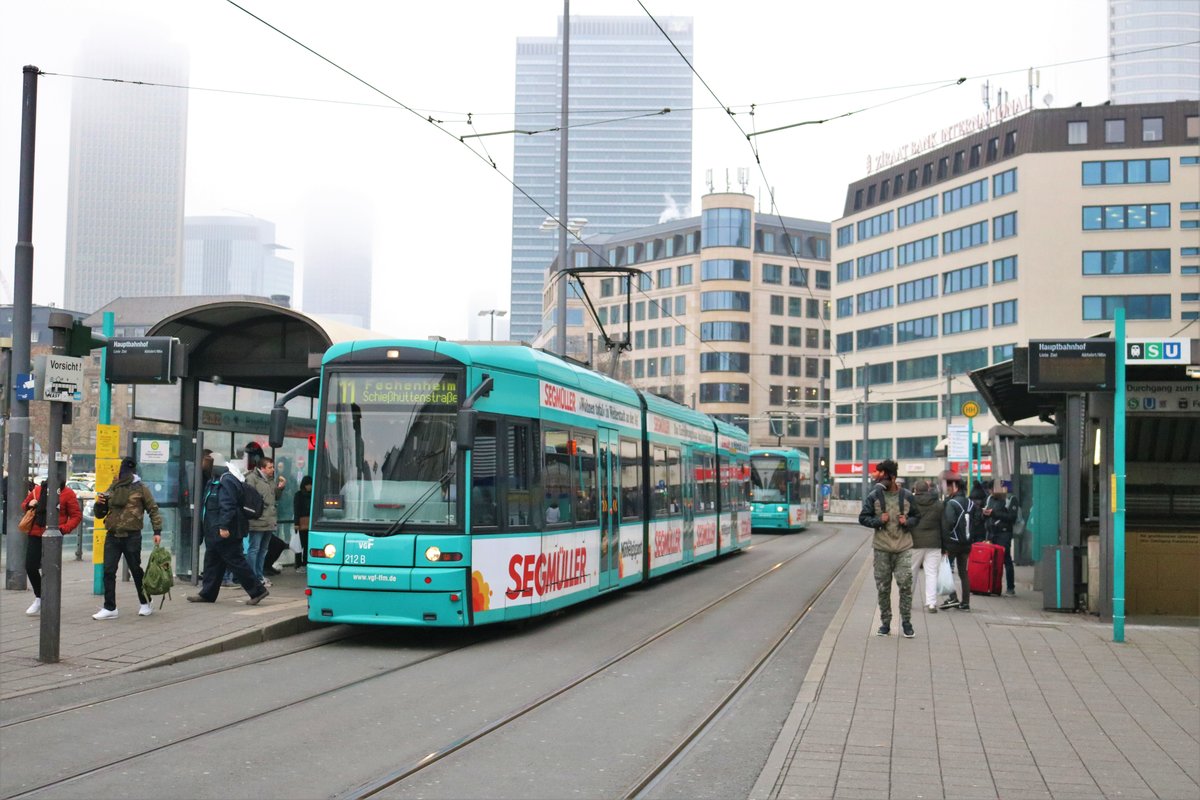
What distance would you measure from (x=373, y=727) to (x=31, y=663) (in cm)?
385

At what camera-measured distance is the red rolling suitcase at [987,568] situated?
1864 cm

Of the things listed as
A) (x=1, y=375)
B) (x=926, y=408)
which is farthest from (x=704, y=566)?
(x=926, y=408)

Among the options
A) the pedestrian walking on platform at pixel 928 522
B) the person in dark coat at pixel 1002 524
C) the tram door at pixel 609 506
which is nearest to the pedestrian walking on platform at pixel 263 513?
the tram door at pixel 609 506

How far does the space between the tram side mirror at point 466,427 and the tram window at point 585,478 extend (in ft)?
11.9

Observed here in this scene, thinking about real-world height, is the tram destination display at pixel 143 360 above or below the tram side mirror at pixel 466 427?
above

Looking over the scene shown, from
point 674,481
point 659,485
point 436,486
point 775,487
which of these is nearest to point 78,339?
point 436,486

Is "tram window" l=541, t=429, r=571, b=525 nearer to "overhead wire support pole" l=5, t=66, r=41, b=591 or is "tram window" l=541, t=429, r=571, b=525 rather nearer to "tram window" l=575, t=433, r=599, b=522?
"tram window" l=575, t=433, r=599, b=522

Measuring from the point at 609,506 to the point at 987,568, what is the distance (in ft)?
20.2

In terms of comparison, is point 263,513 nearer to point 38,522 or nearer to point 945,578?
point 38,522

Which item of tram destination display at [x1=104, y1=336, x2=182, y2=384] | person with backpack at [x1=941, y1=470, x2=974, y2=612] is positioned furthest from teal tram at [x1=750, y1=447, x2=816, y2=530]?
tram destination display at [x1=104, y1=336, x2=182, y2=384]

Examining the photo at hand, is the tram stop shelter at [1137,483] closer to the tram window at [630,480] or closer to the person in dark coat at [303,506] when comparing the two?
the tram window at [630,480]

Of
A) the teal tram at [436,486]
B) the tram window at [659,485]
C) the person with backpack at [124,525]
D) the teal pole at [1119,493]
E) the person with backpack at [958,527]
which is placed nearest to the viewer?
the teal tram at [436,486]

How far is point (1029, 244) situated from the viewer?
69.1 meters

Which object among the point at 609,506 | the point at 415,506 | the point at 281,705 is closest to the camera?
the point at 281,705
